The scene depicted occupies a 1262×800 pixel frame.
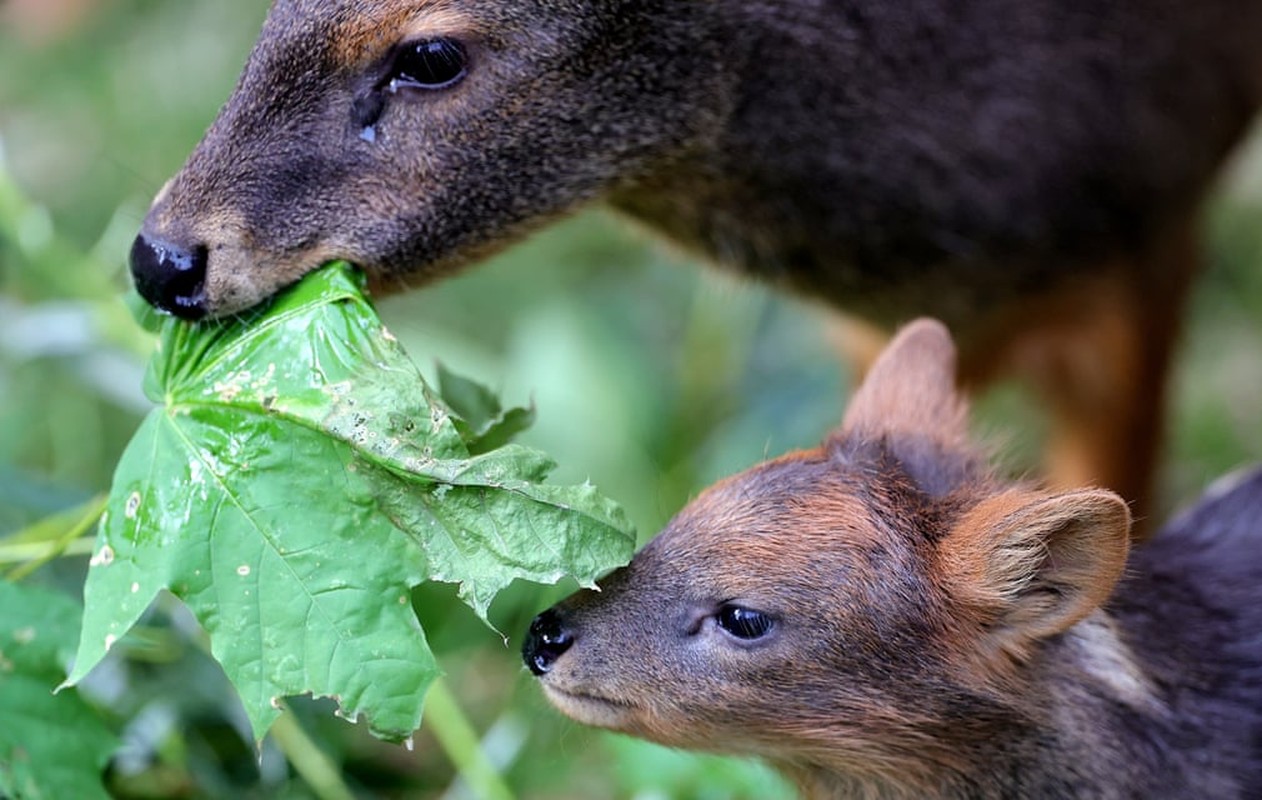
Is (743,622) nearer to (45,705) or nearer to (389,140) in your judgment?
(389,140)

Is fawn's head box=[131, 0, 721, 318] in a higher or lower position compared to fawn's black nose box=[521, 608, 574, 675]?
higher

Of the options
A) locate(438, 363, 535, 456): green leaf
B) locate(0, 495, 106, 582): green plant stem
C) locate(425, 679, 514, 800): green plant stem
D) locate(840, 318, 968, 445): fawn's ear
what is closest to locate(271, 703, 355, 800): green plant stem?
locate(425, 679, 514, 800): green plant stem

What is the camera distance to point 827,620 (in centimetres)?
306

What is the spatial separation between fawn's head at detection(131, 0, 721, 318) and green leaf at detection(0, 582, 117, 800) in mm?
689

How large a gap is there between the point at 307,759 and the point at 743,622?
1.62 metres

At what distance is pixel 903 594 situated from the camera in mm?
3082

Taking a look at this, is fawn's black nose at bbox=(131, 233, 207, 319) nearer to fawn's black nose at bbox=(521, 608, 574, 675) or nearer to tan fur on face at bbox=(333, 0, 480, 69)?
tan fur on face at bbox=(333, 0, 480, 69)

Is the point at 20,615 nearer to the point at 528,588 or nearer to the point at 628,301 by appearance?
the point at 528,588

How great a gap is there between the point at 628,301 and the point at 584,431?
1.34 metres

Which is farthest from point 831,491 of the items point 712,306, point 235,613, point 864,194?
point 712,306

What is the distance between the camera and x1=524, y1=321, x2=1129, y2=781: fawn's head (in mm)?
3055

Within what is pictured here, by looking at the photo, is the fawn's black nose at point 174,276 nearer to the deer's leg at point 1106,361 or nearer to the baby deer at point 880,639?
the baby deer at point 880,639

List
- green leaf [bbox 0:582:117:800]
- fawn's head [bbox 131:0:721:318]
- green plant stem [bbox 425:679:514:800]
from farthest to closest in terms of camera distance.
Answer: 1. green plant stem [bbox 425:679:514:800]
2. fawn's head [bbox 131:0:721:318]
3. green leaf [bbox 0:582:117:800]

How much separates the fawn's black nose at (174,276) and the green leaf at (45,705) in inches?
26.3
